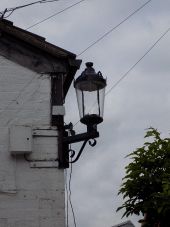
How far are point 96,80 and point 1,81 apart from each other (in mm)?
1737

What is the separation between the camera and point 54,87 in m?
9.50

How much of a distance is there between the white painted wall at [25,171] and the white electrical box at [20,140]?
4.4 inches

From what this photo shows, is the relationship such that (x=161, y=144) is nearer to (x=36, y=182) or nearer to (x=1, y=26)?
(x=36, y=182)

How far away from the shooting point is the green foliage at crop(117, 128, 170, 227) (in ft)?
29.9

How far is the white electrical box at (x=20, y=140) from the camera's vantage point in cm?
884

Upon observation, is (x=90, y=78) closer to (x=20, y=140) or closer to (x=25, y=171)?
(x=20, y=140)

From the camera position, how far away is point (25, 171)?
349 inches

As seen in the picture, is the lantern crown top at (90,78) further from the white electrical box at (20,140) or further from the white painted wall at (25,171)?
the white electrical box at (20,140)

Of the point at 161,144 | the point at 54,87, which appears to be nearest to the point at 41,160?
the point at 54,87

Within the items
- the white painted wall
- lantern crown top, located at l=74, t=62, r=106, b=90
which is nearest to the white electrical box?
the white painted wall

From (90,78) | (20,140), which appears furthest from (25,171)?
(90,78)

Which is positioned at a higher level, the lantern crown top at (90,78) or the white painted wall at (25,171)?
the lantern crown top at (90,78)

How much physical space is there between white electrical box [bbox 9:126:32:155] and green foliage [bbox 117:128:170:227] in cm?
186

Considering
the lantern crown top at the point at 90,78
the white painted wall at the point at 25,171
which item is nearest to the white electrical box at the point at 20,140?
the white painted wall at the point at 25,171
